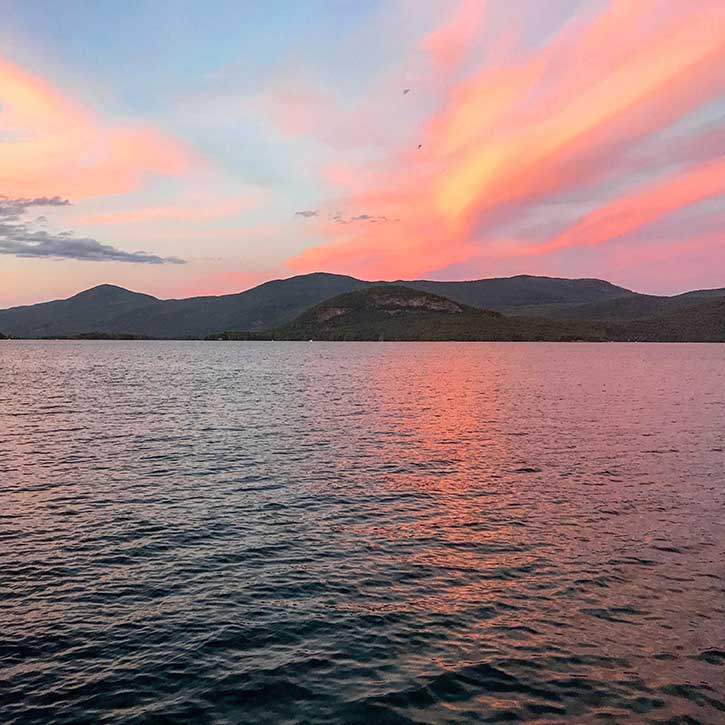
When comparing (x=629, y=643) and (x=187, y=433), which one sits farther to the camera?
(x=187, y=433)

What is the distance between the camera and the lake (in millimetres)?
17281

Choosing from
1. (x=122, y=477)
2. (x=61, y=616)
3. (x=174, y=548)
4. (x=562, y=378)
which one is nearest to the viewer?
(x=61, y=616)

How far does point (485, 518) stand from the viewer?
110 feet

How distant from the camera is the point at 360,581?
2502 cm

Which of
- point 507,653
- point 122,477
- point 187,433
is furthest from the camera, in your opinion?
point 187,433

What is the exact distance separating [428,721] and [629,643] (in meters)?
8.30

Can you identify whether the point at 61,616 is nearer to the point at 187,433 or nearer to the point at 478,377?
the point at 187,433

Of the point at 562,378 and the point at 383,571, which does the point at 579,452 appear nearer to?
the point at 383,571

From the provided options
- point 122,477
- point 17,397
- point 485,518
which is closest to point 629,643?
point 485,518

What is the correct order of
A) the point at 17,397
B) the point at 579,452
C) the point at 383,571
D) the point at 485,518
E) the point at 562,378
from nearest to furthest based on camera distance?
the point at 383,571, the point at 485,518, the point at 579,452, the point at 17,397, the point at 562,378

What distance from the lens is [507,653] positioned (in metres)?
19.4

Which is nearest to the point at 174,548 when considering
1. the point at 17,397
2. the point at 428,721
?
the point at 428,721

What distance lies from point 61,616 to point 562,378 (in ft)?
460

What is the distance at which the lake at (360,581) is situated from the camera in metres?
17.3
